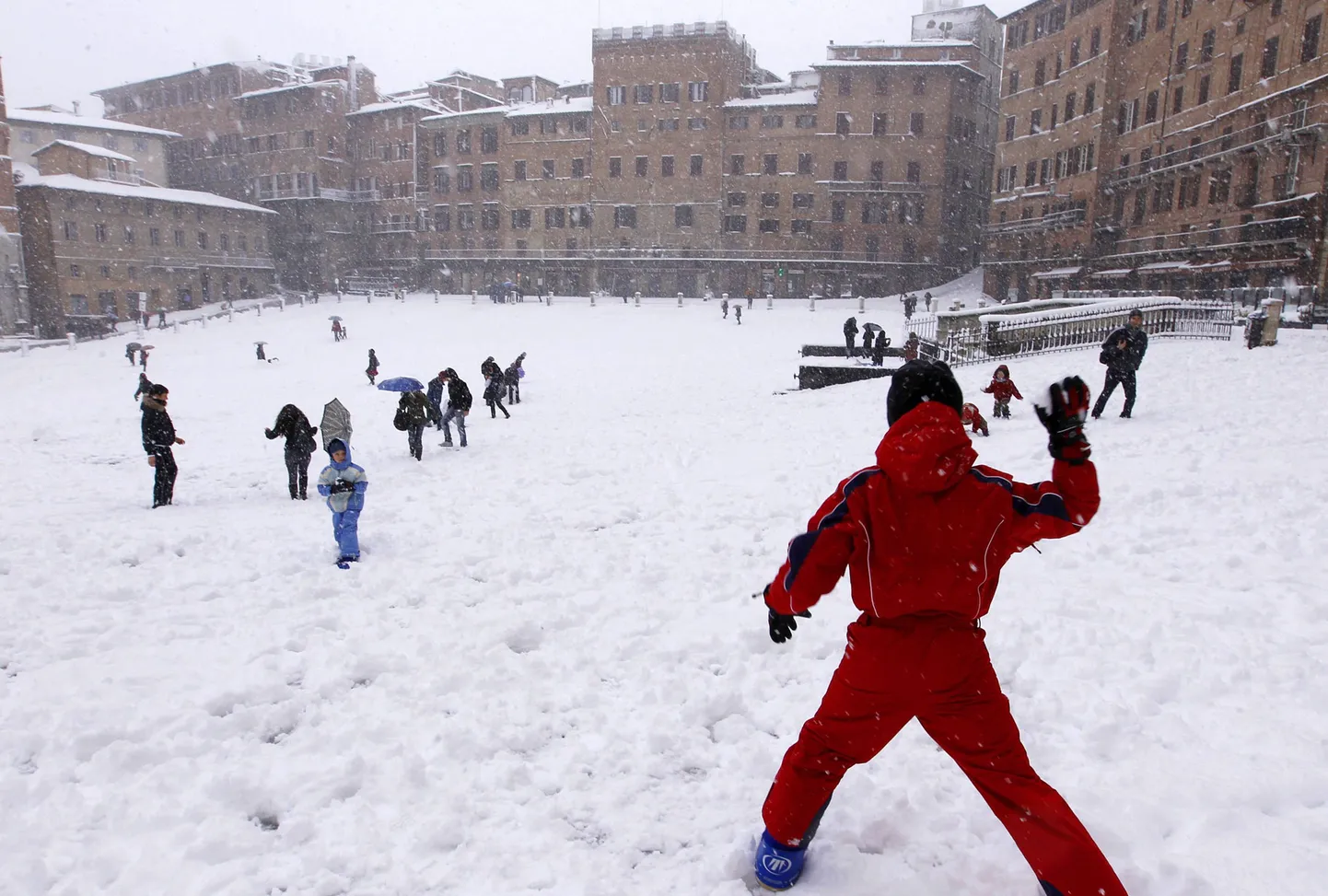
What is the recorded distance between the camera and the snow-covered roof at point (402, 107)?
63.2 meters

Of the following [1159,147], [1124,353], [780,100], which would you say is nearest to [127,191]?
[780,100]

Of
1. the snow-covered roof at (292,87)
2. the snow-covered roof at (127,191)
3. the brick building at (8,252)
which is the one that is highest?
the snow-covered roof at (292,87)

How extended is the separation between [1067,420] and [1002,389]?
407 inches

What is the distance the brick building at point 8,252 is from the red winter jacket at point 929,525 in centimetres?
6401

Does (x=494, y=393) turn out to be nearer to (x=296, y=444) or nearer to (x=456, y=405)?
(x=456, y=405)

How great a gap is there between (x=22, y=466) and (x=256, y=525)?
8.28 meters

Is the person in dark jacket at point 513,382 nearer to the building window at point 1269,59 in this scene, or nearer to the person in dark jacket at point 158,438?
the person in dark jacket at point 158,438

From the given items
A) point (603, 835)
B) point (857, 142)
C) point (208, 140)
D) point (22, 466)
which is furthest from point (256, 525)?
point (208, 140)

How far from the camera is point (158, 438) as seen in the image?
378 inches

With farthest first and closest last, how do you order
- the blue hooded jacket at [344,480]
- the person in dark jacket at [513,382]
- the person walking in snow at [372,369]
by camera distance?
the person walking in snow at [372,369] → the person in dark jacket at [513,382] → the blue hooded jacket at [344,480]

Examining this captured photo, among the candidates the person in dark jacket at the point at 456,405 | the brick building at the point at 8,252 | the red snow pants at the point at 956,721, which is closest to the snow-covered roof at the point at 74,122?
the brick building at the point at 8,252

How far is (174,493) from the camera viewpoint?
11.1 meters

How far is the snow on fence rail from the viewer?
18.7 metres

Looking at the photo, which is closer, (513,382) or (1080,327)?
(1080,327)
